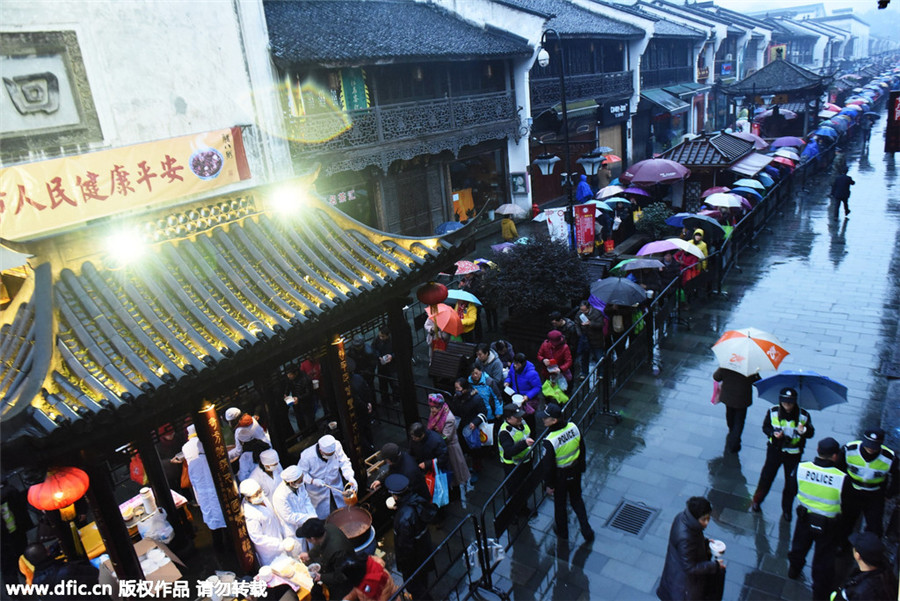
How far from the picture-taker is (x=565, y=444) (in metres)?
→ 7.01

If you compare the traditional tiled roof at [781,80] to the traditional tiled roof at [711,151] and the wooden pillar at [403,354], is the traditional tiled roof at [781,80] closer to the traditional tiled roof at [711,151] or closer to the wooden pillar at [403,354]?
the traditional tiled roof at [711,151]

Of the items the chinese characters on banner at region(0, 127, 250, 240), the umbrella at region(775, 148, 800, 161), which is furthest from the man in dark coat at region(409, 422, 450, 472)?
the umbrella at region(775, 148, 800, 161)

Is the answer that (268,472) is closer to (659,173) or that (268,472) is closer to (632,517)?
(632,517)

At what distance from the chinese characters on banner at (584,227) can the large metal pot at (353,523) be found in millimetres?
10989

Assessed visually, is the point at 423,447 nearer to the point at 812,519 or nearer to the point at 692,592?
the point at 692,592

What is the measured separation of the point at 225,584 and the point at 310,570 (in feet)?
3.20

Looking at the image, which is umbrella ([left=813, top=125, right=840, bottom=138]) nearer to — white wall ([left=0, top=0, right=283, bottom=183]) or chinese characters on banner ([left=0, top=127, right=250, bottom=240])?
white wall ([left=0, top=0, right=283, bottom=183])

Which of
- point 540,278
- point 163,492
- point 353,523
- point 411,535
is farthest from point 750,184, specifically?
point 163,492

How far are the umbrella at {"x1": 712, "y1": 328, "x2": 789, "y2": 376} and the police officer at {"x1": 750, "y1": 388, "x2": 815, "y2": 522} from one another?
954 mm

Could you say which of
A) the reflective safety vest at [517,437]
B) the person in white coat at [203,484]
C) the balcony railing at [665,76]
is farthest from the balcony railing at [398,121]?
the balcony railing at [665,76]

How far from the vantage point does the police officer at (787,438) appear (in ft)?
23.3

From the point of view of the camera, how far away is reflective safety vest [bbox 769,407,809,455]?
7.09 metres

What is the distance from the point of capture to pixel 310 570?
6285mm

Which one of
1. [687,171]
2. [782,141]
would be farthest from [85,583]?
[782,141]
